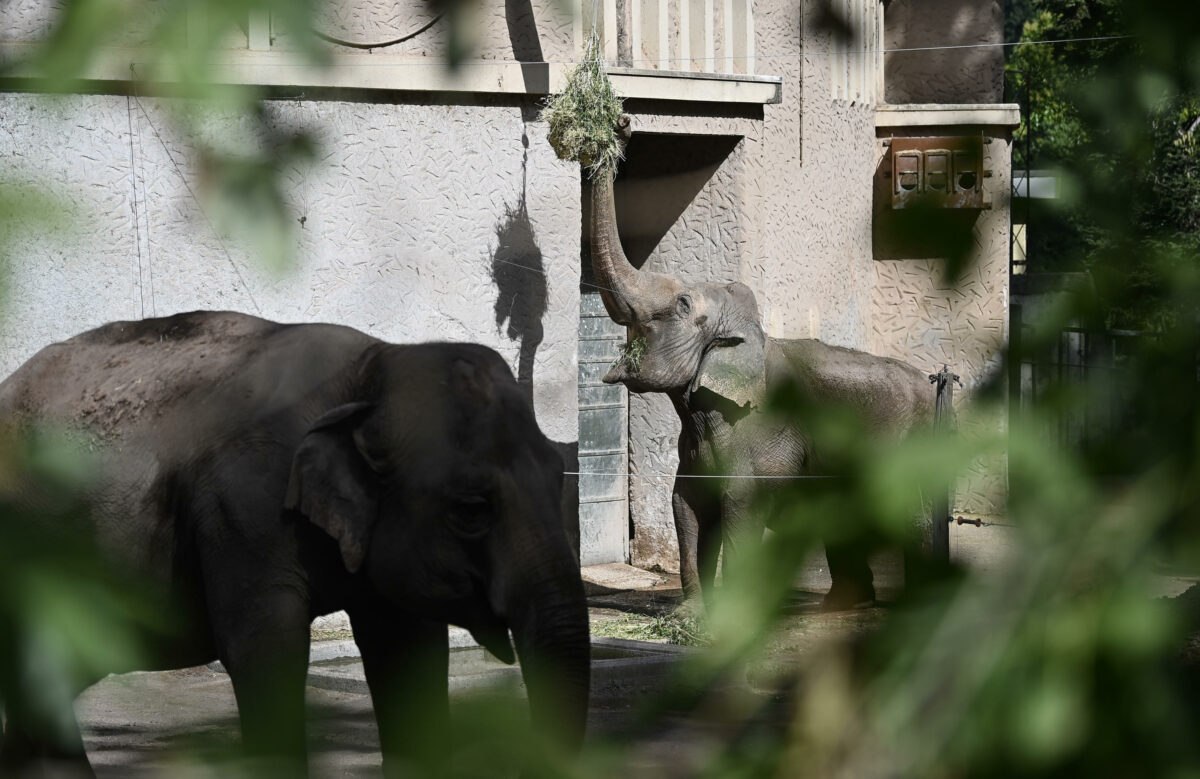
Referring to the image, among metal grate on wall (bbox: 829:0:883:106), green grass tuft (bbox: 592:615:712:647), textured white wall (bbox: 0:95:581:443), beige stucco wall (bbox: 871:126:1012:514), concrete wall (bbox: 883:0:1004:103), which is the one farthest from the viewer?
concrete wall (bbox: 883:0:1004:103)

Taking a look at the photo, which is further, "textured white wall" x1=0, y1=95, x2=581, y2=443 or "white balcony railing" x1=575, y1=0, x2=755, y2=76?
"white balcony railing" x1=575, y1=0, x2=755, y2=76

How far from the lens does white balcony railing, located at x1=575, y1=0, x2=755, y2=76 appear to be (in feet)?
31.8

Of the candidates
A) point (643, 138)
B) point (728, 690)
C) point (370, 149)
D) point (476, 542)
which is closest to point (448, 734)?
point (728, 690)

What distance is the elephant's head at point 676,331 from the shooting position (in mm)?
8344

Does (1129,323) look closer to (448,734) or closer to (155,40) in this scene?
(448,734)

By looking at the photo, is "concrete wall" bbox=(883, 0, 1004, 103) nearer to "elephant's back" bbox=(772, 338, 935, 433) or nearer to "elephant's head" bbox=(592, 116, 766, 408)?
"elephant's back" bbox=(772, 338, 935, 433)

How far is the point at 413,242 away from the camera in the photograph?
843 centimetres

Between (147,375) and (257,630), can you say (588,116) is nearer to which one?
(147,375)

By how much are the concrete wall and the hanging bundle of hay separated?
5.50 meters

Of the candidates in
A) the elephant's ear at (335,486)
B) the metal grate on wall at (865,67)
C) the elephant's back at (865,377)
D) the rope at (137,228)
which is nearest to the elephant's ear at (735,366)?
the elephant's back at (865,377)

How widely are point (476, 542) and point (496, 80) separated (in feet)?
15.7

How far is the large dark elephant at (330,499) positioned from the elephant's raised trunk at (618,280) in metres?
3.80

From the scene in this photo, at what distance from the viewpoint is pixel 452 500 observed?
414cm

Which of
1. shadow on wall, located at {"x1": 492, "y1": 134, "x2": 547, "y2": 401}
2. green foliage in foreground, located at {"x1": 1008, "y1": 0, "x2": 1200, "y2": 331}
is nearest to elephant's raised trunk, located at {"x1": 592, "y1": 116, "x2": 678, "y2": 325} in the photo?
shadow on wall, located at {"x1": 492, "y1": 134, "x2": 547, "y2": 401}
